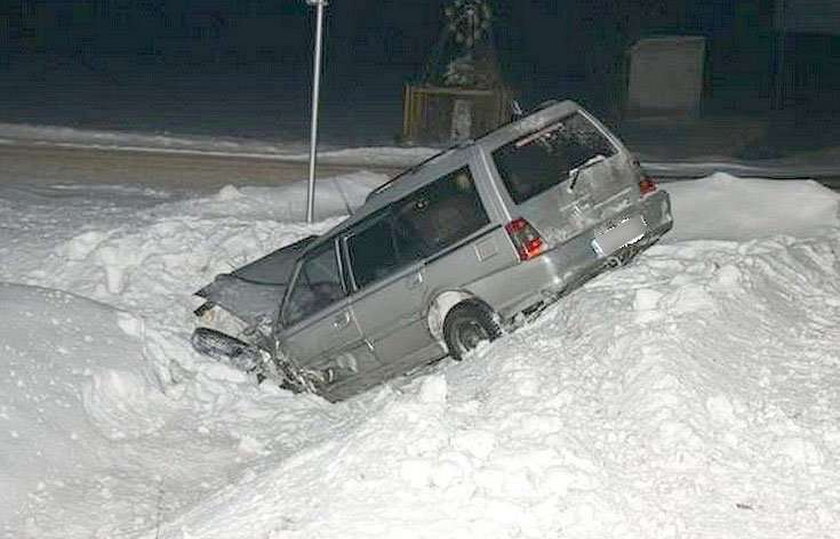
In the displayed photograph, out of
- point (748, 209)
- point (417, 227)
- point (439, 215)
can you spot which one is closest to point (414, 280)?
point (417, 227)

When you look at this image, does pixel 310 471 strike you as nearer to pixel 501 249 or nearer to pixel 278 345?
pixel 501 249

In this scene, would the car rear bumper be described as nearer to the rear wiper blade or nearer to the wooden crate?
the rear wiper blade

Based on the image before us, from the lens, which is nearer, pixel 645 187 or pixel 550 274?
pixel 550 274

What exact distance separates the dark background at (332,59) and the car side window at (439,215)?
1715 centimetres

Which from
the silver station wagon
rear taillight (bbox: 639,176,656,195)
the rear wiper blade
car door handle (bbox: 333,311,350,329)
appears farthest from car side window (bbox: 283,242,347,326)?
rear taillight (bbox: 639,176,656,195)

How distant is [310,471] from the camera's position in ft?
25.8

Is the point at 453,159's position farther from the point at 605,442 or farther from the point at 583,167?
the point at 605,442

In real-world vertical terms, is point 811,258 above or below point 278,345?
above

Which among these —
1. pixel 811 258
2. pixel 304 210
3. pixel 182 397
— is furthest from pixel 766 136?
pixel 182 397

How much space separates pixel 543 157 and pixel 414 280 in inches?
51.8

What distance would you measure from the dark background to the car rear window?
17.2 m

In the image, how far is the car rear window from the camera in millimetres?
10719

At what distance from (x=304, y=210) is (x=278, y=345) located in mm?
4493

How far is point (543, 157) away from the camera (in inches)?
427
